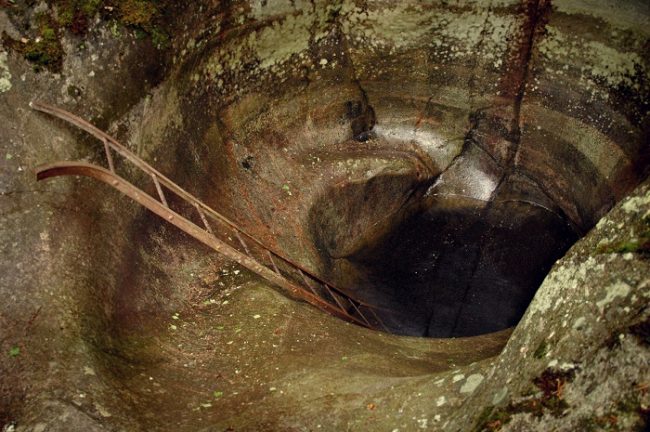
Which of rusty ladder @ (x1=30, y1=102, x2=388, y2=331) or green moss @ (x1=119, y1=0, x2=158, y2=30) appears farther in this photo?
green moss @ (x1=119, y1=0, x2=158, y2=30)

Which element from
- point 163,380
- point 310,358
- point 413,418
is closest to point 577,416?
point 413,418

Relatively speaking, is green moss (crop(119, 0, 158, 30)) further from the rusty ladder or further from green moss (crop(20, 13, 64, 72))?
the rusty ladder

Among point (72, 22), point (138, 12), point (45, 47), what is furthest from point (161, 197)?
point (138, 12)

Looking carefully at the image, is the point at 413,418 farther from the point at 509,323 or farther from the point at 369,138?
the point at 369,138

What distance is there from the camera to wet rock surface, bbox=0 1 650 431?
2871 millimetres

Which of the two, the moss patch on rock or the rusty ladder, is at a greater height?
the moss patch on rock

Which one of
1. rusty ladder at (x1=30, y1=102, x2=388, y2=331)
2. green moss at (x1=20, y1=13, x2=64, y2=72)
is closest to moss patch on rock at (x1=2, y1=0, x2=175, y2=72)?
green moss at (x1=20, y1=13, x2=64, y2=72)

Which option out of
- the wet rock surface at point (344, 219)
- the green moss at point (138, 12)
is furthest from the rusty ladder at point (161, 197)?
the green moss at point (138, 12)

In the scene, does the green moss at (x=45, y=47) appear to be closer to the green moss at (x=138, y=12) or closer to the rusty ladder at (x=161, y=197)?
the rusty ladder at (x=161, y=197)

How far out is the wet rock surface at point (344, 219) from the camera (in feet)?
→ 9.42

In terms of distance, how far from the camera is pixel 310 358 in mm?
4066

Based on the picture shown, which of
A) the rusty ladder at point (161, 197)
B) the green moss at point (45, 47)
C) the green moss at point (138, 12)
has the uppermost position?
the green moss at point (138, 12)

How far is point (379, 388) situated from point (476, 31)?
500 cm

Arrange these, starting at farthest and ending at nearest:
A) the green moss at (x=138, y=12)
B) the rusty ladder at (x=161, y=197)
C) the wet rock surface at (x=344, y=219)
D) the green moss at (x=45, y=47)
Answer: the green moss at (x=138, y=12) < the green moss at (x=45, y=47) < the rusty ladder at (x=161, y=197) < the wet rock surface at (x=344, y=219)
